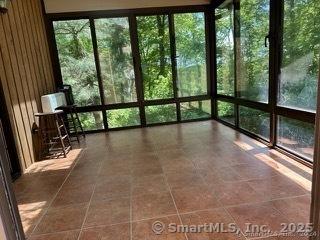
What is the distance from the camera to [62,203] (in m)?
2.28

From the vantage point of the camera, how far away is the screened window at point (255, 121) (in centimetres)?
345

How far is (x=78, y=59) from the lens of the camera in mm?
4715

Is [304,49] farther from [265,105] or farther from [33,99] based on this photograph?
[33,99]

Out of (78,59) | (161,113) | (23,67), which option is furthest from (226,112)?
(23,67)

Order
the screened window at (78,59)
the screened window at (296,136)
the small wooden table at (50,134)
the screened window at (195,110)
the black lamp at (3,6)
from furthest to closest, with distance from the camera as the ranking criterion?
the screened window at (195,110) < the screened window at (78,59) < the small wooden table at (50,134) < the black lamp at (3,6) < the screened window at (296,136)

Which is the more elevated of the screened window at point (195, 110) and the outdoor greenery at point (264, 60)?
the outdoor greenery at point (264, 60)

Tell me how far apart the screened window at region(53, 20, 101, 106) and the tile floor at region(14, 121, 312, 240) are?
1.52m

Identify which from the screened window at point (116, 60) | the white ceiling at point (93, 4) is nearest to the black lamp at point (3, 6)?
the white ceiling at point (93, 4)

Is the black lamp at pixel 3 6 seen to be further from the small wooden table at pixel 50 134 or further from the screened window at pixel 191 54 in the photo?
the screened window at pixel 191 54

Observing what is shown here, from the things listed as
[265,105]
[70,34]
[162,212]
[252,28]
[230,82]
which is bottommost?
[162,212]

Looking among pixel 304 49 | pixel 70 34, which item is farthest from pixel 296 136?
pixel 70 34

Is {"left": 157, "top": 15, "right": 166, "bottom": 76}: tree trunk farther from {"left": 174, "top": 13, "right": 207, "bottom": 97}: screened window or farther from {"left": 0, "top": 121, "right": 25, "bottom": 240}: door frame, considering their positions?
{"left": 0, "top": 121, "right": 25, "bottom": 240}: door frame

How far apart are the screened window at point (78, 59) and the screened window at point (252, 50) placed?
107 inches

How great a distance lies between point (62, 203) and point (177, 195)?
108 centimetres
